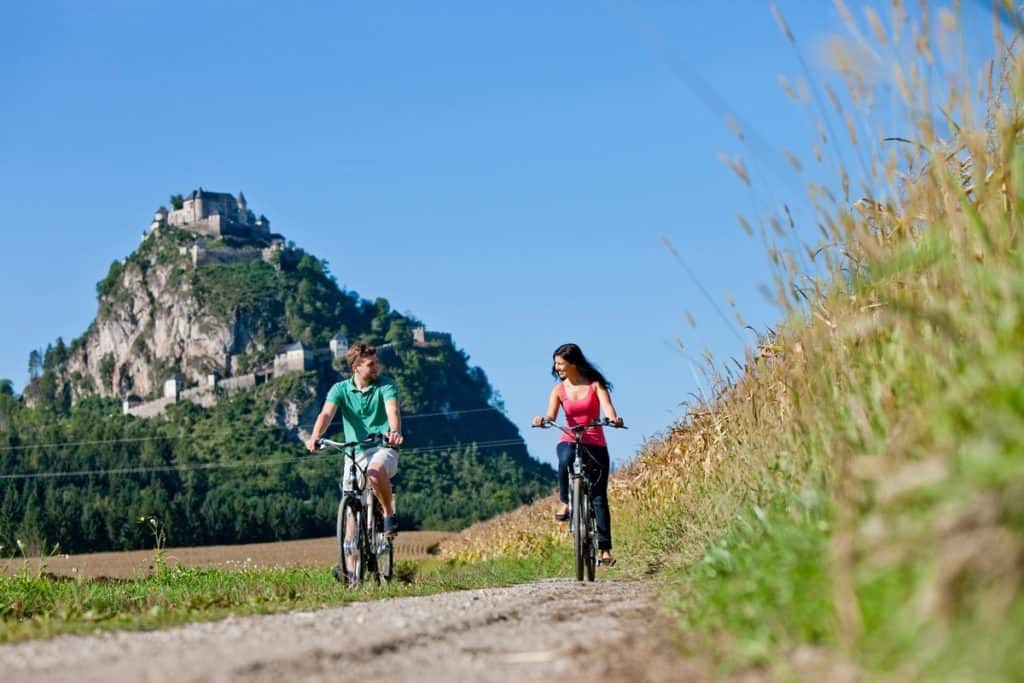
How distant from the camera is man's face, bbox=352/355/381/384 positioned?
1009 cm

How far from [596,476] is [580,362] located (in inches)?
35.5

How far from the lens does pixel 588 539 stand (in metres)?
9.93

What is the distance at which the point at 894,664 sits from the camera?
101 inches

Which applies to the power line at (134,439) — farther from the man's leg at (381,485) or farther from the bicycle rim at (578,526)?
the bicycle rim at (578,526)

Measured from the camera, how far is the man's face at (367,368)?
10086mm

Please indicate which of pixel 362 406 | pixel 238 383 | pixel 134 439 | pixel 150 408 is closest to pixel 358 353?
pixel 362 406

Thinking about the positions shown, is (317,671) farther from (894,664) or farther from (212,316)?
Answer: (212,316)

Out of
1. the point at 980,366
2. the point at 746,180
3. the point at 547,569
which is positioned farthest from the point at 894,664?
the point at 547,569

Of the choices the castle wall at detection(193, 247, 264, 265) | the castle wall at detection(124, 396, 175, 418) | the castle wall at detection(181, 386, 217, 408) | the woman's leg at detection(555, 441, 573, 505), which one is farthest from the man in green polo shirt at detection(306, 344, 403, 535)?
the castle wall at detection(193, 247, 264, 265)

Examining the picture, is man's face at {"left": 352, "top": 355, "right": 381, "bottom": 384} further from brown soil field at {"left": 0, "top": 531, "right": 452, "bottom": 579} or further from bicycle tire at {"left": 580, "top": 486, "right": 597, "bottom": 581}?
brown soil field at {"left": 0, "top": 531, "right": 452, "bottom": 579}

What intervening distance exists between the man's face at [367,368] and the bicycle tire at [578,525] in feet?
5.69

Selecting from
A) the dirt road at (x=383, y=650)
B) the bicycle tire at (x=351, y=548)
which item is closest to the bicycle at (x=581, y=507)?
the bicycle tire at (x=351, y=548)

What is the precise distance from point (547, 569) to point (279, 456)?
117 m

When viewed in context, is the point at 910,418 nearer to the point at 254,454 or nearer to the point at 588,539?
the point at 588,539
